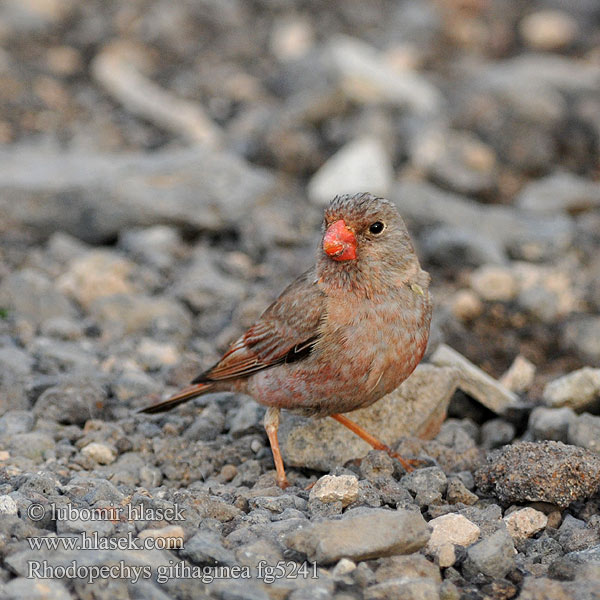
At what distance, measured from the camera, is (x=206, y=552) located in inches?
155

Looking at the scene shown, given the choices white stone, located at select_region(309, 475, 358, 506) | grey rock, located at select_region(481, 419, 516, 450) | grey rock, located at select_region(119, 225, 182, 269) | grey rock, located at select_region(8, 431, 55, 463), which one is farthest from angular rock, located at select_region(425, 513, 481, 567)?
grey rock, located at select_region(119, 225, 182, 269)

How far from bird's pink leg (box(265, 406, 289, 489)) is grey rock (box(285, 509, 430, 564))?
3.58 feet

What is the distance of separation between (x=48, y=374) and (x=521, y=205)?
208 inches

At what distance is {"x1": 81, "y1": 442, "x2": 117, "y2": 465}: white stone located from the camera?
5.37 meters

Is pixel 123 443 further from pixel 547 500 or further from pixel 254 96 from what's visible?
pixel 254 96

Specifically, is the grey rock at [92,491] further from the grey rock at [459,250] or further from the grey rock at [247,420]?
the grey rock at [459,250]

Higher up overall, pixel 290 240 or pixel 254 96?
pixel 254 96

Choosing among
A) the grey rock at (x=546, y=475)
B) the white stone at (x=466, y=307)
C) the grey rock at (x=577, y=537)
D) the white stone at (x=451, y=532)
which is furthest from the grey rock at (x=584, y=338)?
the white stone at (x=451, y=532)

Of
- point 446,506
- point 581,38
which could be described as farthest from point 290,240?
point 581,38

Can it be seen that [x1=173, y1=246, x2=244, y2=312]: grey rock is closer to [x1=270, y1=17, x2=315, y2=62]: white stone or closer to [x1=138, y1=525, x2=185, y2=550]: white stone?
[x1=138, y1=525, x2=185, y2=550]: white stone

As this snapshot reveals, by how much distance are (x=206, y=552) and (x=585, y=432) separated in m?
2.43

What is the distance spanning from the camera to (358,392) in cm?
510

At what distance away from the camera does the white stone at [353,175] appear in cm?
914

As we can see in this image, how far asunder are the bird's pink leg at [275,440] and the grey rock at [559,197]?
15.8 ft
